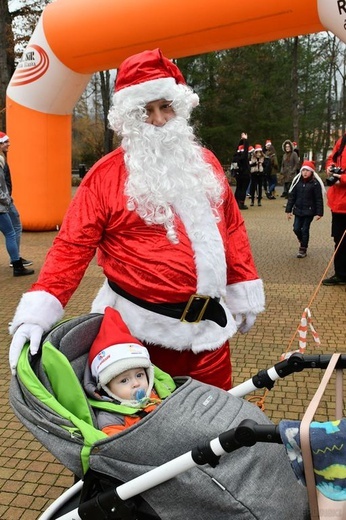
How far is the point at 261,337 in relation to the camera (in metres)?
4.94

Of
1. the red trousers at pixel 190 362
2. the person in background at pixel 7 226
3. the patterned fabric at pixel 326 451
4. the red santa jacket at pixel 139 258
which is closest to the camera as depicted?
the patterned fabric at pixel 326 451

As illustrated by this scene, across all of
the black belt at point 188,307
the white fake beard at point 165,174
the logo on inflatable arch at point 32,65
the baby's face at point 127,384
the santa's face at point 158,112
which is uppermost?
the logo on inflatable arch at point 32,65

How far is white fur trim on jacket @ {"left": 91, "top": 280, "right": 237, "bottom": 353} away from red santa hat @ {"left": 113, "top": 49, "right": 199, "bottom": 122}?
0.89 metres

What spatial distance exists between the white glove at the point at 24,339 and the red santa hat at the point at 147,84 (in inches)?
41.1

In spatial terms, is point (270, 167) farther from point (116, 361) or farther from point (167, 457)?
point (167, 457)

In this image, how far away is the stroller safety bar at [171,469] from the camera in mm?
1467

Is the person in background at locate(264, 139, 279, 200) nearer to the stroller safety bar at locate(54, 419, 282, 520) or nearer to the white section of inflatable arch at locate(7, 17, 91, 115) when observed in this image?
the white section of inflatable arch at locate(7, 17, 91, 115)

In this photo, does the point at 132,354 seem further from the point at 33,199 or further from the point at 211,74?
the point at 211,74

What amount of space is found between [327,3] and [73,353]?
471 centimetres

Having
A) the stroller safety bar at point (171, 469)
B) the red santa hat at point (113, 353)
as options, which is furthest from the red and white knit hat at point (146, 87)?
the stroller safety bar at point (171, 469)

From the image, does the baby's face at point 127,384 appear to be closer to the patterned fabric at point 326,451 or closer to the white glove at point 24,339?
the white glove at point 24,339

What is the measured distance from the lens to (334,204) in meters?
6.27

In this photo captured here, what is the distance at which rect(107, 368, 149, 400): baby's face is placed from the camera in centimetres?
208

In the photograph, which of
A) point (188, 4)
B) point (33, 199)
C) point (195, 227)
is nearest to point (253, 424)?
point (195, 227)
